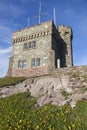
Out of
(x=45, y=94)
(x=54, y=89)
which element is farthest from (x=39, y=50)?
(x=45, y=94)

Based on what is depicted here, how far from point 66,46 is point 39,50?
6.94 m

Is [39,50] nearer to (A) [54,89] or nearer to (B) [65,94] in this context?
(A) [54,89]

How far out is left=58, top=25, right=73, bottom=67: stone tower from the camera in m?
40.7

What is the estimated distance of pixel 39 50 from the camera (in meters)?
37.1

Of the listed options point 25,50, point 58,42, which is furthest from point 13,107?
point 58,42

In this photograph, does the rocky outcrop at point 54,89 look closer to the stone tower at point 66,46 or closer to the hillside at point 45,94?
the hillside at point 45,94

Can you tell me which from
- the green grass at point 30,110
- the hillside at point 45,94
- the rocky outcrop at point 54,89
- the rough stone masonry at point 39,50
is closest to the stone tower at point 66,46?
the rough stone masonry at point 39,50

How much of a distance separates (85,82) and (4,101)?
9725 mm

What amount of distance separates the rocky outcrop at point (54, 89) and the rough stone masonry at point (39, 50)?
7.30 m

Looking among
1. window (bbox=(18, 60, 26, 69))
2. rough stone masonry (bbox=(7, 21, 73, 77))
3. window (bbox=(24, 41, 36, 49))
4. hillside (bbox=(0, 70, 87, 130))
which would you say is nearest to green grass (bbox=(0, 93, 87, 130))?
hillside (bbox=(0, 70, 87, 130))

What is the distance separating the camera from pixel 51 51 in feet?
117

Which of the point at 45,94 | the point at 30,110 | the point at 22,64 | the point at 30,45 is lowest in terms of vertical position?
the point at 30,110

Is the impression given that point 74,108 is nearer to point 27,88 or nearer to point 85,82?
point 85,82

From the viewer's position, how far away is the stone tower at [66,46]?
4069 centimetres
